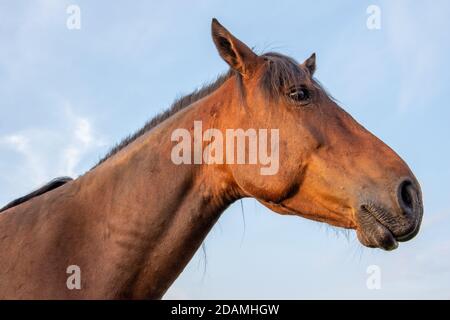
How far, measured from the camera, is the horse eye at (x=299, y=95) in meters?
5.25

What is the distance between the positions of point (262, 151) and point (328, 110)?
0.79 metres

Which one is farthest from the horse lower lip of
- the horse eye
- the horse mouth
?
the horse eye

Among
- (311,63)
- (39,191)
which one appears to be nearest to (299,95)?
(311,63)

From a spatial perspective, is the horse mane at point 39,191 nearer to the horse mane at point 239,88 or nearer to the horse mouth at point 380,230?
the horse mane at point 239,88

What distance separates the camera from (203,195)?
17.1 feet

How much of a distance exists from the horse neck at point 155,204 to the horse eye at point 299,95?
0.61 m

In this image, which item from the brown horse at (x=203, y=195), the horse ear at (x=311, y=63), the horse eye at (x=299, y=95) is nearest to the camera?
the brown horse at (x=203, y=195)

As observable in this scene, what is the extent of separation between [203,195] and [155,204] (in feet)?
1.53

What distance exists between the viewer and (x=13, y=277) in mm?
4992

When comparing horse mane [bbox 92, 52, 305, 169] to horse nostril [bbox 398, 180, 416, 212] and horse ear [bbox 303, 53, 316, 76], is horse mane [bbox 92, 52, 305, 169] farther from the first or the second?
horse nostril [bbox 398, 180, 416, 212]

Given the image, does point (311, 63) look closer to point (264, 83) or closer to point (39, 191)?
point (264, 83)


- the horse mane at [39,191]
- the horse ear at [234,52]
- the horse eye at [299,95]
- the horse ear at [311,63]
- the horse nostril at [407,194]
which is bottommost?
the horse nostril at [407,194]

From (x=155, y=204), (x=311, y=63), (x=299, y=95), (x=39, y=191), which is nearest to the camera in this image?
(x=155, y=204)

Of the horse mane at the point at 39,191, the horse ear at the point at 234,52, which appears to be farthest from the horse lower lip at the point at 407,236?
the horse mane at the point at 39,191
